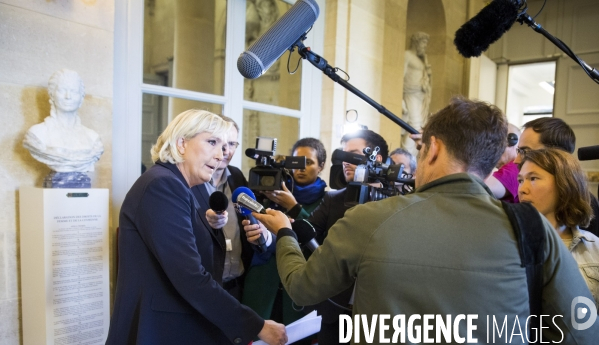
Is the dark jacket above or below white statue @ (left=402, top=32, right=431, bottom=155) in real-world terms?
below

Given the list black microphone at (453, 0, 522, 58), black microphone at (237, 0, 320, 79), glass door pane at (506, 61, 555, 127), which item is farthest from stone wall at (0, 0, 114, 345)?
glass door pane at (506, 61, 555, 127)

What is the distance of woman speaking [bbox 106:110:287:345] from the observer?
4.03ft

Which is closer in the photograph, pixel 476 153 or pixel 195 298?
pixel 476 153

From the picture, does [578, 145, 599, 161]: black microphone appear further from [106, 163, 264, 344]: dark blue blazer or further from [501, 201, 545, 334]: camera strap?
[106, 163, 264, 344]: dark blue blazer

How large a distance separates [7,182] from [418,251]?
2040 millimetres

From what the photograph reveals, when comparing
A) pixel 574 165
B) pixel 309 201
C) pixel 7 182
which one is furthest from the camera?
pixel 309 201

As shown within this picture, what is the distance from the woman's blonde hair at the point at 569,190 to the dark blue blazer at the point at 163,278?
1.10 m

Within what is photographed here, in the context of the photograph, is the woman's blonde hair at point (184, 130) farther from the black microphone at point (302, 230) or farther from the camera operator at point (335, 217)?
the camera operator at point (335, 217)

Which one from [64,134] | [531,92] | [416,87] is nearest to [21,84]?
[64,134]

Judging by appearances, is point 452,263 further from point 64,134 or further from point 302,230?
point 64,134

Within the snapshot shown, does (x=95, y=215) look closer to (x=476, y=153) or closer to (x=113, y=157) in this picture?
(x=113, y=157)

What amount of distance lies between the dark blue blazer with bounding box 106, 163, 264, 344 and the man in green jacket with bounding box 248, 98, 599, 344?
0.43 metres

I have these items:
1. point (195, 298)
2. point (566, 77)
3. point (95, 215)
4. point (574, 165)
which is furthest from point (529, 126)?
point (566, 77)

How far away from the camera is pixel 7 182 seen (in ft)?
6.74
